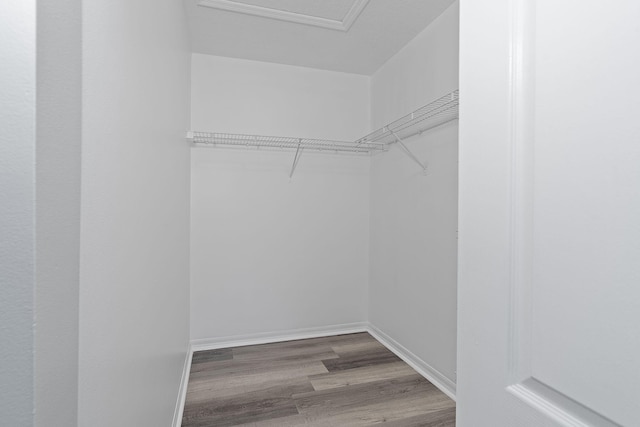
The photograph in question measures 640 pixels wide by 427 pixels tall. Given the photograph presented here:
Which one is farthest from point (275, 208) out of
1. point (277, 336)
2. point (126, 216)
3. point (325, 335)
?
point (126, 216)

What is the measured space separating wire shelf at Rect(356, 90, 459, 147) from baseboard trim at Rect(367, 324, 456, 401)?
1675mm

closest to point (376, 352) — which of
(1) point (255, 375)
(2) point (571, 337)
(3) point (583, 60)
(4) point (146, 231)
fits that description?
(1) point (255, 375)

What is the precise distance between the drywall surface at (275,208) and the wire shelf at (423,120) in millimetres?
401

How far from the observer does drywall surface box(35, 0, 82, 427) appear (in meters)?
0.39

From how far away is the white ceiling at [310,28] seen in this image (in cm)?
192

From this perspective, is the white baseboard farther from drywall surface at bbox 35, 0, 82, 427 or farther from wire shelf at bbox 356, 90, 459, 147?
wire shelf at bbox 356, 90, 459, 147

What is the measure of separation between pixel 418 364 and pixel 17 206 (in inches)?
95.4

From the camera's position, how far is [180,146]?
1893 mm

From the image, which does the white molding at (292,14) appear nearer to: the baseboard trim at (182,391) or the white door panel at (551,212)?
the white door panel at (551,212)

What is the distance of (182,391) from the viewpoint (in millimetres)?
1839

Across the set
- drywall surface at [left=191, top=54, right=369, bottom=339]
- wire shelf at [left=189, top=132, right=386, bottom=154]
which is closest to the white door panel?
wire shelf at [left=189, top=132, right=386, bottom=154]

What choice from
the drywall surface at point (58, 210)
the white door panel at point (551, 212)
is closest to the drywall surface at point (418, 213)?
the white door panel at point (551, 212)

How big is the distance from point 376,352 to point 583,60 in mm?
2465

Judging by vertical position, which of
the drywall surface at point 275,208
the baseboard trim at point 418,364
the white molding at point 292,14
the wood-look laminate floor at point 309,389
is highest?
the white molding at point 292,14
